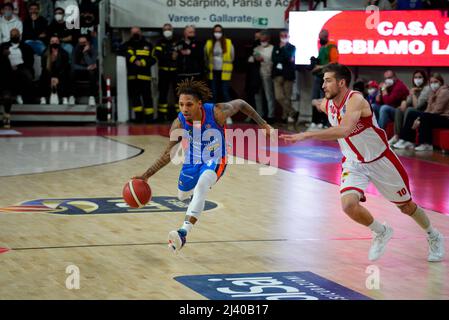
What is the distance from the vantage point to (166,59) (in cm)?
2139

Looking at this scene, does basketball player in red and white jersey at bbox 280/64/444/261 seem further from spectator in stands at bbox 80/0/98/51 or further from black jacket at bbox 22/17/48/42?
black jacket at bbox 22/17/48/42

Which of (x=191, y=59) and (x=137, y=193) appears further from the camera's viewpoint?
(x=191, y=59)

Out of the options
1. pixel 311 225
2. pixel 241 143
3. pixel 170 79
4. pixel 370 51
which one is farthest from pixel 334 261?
→ pixel 170 79

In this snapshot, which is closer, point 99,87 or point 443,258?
point 443,258

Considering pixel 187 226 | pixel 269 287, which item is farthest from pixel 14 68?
pixel 269 287

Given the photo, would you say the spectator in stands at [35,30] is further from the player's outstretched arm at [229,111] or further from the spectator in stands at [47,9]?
the player's outstretched arm at [229,111]

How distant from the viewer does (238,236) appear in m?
8.82

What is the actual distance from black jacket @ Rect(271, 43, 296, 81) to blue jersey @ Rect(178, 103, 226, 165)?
12.9m

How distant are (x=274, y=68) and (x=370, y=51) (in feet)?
8.16

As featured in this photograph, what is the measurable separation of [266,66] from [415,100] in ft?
18.5

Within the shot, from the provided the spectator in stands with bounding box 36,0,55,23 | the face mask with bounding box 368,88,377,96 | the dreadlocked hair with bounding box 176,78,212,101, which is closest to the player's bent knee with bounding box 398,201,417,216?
the dreadlocked hair with bounding box 176,78,212,101

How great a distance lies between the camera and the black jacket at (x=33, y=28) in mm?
21062

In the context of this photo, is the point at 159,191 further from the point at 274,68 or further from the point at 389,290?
the point at 274,68

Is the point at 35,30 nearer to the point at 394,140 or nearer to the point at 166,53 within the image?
the point at 166,53
